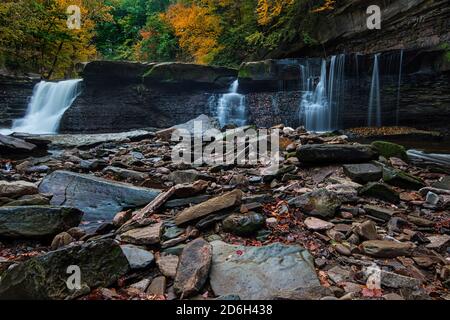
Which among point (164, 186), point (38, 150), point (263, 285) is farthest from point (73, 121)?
point (263, 285)

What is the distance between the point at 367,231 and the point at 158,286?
2.16 metres

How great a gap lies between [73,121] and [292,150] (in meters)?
12.2

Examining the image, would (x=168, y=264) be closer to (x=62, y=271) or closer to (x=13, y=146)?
(x=62, y=271)

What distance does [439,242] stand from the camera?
10.6 feet

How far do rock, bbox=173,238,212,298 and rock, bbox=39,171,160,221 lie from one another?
1992 millimetres

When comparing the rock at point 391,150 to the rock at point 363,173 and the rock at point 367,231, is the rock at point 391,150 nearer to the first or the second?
the rock at point 363,173

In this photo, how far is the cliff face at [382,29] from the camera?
13.9 metres

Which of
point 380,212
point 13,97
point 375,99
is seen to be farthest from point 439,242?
point 13,97

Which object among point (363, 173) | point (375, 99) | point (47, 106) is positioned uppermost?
point (375, 99)

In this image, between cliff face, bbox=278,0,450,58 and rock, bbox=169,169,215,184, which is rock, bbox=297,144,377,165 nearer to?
rock, bbox=169,169,215,184

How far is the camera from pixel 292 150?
7.29 metres

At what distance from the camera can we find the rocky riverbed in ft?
8.00

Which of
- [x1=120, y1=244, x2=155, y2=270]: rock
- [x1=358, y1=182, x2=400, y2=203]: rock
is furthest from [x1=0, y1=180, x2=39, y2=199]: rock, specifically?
[x1=358, y1=182, x2=400, y2=203]: rock
